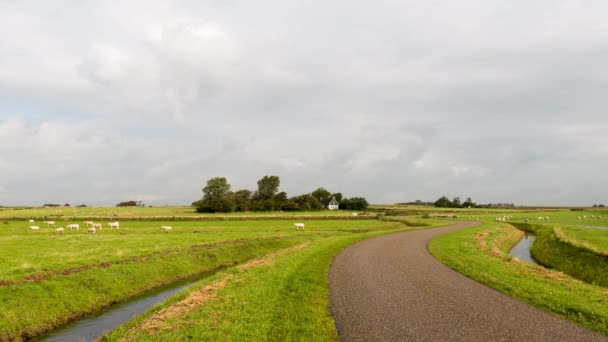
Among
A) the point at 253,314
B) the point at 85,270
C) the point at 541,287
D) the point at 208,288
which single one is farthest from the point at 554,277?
the point at 85,270

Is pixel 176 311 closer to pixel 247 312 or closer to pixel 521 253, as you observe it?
pixel 247 312

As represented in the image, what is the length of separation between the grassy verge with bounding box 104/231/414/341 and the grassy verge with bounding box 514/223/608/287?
1801cm

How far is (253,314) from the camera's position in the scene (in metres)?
13.5

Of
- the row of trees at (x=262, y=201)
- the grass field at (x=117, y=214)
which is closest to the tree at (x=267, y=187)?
the row of trees at (x=262, y=201)

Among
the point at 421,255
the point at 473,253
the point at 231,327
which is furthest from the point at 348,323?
the point at 473,253

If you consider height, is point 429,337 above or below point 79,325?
above

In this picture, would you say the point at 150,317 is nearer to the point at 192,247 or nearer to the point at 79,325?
the point at 79,325

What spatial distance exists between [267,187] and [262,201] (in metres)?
37.1

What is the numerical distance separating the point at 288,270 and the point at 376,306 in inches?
357

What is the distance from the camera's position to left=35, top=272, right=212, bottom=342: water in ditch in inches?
632

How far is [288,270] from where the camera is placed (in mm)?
21875

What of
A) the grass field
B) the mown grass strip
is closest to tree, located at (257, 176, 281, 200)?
the grass field

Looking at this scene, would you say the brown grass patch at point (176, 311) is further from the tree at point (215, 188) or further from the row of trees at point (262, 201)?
the tree at point (215, 188)

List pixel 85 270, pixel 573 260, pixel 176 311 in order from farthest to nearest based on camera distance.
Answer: pixel 573 260 < pixel 85 270 < pixel 176 311
